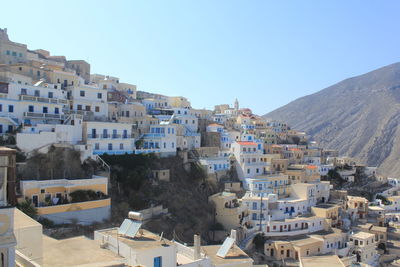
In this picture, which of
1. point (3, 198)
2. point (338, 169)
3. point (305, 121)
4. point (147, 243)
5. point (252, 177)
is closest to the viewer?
point (3, 198)

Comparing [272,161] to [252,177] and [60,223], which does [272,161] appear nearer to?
[252,177]

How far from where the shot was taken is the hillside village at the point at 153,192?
51.8 feet

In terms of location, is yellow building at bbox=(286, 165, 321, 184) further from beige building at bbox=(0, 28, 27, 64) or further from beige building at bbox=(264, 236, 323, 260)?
beige building at bbox=(0, 28, 27, 64)

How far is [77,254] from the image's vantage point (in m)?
11.4

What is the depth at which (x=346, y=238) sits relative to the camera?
114 feet

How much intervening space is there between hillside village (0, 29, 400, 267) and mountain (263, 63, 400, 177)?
72735mm

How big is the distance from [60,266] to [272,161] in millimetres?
35611

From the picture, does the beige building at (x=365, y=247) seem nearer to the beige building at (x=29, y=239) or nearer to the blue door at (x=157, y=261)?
the blue door at (x=157, y=261)

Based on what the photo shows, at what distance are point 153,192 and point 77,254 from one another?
19.2 m

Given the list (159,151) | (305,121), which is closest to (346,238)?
(159,151)

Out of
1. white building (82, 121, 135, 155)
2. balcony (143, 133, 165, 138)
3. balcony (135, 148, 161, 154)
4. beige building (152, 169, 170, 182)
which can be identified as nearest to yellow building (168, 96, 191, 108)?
balcony (143, 133, 165, 138)

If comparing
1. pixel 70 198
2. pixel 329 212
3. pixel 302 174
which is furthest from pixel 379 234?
pixel 70 198

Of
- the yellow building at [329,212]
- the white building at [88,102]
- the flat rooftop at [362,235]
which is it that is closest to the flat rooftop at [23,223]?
the white building at [88,102]

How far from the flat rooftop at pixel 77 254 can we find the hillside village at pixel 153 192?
60 mm
